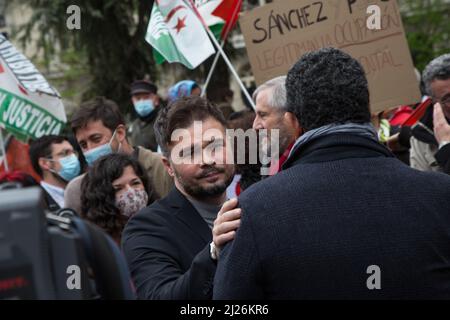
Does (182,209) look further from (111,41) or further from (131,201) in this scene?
(111,41)

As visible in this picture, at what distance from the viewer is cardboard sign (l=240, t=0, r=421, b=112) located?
16.8 ft

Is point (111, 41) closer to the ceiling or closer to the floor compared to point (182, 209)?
closer to the ceiling

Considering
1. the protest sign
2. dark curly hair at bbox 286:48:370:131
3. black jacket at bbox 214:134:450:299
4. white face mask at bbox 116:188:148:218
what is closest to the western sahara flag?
the protest sign

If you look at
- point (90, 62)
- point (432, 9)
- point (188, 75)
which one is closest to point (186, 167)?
point (188, 75)

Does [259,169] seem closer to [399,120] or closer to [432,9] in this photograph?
[399,120]

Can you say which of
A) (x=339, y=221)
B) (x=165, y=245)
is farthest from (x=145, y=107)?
(x=339, y=221)

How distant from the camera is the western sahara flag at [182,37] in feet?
20.8

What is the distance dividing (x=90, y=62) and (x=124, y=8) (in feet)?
4.17

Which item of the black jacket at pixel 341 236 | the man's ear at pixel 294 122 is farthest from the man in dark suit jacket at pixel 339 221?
→ the man's ear at pixel 294 122

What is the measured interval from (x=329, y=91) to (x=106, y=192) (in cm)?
198

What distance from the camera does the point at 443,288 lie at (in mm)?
2289

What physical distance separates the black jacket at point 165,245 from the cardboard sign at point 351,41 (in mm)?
2288

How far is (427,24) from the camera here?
19156 mm

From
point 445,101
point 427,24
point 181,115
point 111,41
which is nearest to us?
point 181,115
